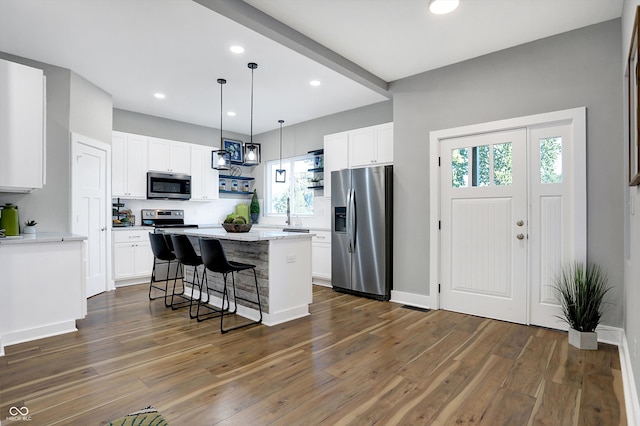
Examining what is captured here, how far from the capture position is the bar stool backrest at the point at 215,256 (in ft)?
10.8

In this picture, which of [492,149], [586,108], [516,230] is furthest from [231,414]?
[586,108]

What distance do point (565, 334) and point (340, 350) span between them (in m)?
2.08

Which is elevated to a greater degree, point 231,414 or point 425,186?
point 425,186

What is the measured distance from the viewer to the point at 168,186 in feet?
19.2

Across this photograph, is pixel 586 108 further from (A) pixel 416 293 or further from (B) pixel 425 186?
(A) pixel 416 293

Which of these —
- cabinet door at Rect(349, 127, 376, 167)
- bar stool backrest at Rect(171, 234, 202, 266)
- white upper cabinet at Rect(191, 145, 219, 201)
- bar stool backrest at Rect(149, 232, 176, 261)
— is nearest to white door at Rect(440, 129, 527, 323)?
cabinet door at Rect(349, 127, 376, 167)

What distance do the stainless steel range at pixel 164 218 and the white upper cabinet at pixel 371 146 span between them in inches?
126

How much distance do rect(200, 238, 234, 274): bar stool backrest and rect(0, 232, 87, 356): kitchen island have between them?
1.17m

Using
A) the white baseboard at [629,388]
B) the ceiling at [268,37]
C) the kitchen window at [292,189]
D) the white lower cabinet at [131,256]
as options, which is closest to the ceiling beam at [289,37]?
the ceiling at [268,37]

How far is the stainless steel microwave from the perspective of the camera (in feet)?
18.5

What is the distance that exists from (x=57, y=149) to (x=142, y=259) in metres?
1.98

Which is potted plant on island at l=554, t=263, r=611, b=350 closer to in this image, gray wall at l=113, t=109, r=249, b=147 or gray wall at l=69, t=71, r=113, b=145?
gray wall at l=69, t=71, r=113, b=145

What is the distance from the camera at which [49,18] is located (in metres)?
2.97

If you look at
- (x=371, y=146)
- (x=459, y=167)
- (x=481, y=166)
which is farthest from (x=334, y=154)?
(x=481, y=166)
